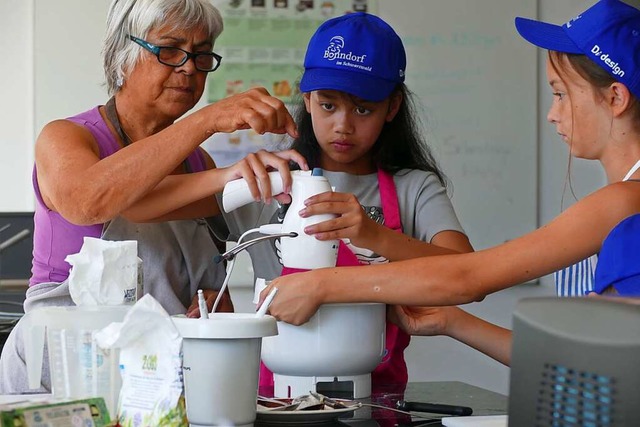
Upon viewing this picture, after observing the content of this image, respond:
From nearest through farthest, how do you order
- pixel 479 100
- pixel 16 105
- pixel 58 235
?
pixel 58 235 < pixel 16 105 < pixel 479 100

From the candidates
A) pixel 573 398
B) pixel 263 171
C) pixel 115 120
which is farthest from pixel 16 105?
pixel 573 398

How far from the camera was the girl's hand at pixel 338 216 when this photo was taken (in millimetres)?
1496

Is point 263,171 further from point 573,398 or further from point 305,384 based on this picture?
point 573,398

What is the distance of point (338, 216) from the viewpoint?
153 centimetres

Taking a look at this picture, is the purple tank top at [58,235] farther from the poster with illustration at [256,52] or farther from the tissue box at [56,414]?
the poster with illustration at [256,52]

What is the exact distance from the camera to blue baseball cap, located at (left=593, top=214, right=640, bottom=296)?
1120mm

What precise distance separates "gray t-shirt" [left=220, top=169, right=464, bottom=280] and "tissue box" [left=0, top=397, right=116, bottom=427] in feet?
3.02

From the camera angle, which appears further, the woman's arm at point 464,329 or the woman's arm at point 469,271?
the woman's arm at point 464,329

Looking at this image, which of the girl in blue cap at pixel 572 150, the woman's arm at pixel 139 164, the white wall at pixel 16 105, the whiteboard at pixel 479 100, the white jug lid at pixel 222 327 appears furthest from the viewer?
the whiteboard at pixel 479 100

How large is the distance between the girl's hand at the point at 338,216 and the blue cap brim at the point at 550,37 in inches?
16.0

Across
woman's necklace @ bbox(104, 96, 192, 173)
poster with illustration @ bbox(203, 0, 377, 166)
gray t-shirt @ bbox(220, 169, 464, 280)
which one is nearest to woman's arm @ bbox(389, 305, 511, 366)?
gray t-shirt @ bbox(220, 169, 464, 280)

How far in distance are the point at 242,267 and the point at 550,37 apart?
205 centimetres

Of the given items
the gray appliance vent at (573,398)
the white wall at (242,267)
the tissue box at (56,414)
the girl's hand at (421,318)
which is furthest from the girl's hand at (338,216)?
the white wall at (242,267)

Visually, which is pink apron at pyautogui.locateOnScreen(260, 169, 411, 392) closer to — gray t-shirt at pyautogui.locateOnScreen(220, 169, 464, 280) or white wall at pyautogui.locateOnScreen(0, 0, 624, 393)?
gray t-shirt at pyautogui.locateOnScreen(220, 169, 464, 280)
